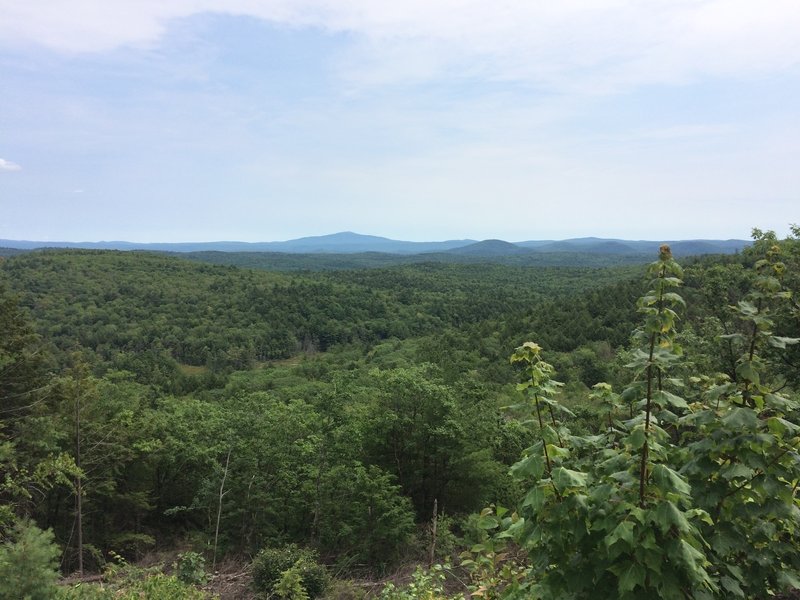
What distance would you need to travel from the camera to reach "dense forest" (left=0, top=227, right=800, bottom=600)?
2.87 meters

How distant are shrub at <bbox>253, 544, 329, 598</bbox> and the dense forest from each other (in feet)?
0.20

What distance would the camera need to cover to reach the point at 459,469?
15.2 metres

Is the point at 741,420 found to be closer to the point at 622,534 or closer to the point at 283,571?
the point at 622,534

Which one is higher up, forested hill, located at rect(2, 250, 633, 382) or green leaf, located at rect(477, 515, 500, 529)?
green leaf, located at rect(477, 515, 500, 529)

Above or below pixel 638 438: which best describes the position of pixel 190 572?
below

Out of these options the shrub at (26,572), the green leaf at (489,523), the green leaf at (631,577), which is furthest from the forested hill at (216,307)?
the green leaf at (631,577)

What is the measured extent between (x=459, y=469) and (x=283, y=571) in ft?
22.8

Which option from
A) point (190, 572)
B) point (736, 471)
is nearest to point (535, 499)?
point (736, 471)

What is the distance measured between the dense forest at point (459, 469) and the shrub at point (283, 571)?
0.06 meters

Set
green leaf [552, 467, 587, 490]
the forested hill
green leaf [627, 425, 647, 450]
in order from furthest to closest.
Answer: the forested hill, green leaf [552, 467, 587, 490], green leaf [627, 425, 647, 450]

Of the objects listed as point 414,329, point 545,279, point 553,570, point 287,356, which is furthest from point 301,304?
point 553,570

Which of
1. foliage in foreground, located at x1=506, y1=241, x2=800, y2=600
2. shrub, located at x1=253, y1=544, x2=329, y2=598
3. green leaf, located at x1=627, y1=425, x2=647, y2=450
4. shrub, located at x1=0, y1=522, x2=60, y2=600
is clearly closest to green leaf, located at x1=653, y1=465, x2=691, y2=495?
foliage in foreground, located at x1=506, y1=241, x2=800, y2=600

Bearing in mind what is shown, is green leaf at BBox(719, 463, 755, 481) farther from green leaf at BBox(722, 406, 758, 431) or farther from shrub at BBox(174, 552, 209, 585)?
shrub at BBox(174, 552, 209, 585)

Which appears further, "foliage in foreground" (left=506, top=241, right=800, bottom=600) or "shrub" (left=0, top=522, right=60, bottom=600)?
"shrub" (left=0, top=522, right=60, bottom=600)
